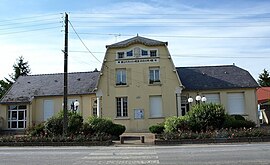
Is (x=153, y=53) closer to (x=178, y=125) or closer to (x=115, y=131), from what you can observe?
(x=178, y=125)

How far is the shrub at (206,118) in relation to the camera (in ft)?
80.0

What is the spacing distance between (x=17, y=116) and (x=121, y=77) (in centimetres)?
1266

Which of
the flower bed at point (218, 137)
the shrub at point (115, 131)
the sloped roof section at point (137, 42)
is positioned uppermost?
the sloped roof section at point (137, 42)

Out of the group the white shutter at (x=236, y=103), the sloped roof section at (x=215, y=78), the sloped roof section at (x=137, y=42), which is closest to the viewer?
the sloped roof section at (x=137, y=42)

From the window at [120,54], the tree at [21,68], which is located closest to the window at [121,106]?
the window at [120,54]

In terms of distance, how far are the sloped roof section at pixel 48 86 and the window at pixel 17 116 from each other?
0.99 metres

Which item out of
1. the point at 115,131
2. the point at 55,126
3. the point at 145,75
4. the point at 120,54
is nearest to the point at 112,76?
the point at 120,54

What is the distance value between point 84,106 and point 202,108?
15.6 meters

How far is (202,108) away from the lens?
25.0m

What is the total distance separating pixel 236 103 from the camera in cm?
3516

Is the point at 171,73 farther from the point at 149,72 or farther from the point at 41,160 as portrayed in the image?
the point at 41,160

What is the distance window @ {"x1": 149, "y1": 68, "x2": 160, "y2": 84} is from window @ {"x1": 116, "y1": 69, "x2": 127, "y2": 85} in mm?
2520

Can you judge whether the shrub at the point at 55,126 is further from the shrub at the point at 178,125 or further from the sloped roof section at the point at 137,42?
the sloped roof section at the point at 137,42

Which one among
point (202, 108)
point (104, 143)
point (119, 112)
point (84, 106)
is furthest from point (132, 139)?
point (84, 106)
